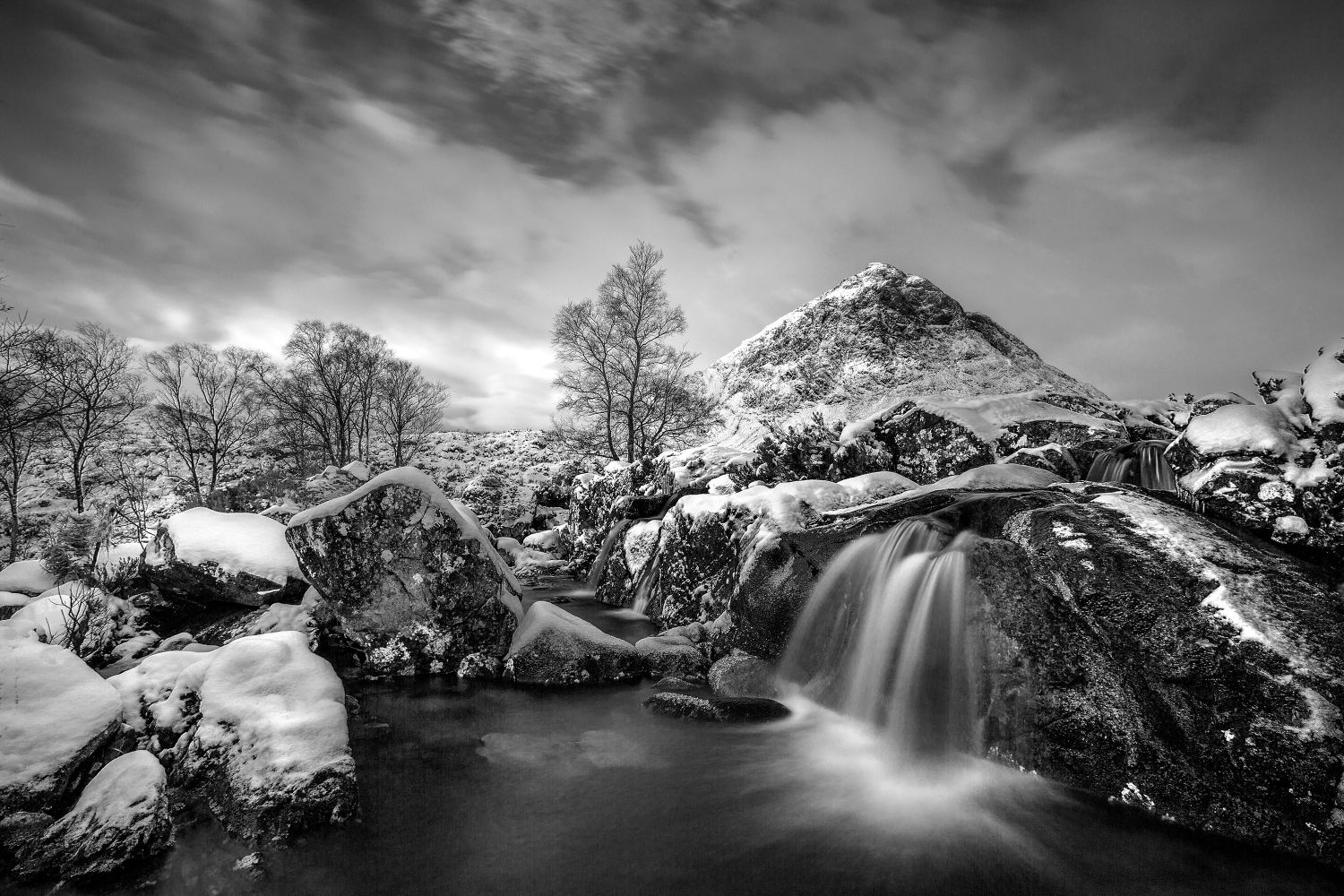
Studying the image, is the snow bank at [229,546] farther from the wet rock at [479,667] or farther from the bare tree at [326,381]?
the bare tree at [326,381]

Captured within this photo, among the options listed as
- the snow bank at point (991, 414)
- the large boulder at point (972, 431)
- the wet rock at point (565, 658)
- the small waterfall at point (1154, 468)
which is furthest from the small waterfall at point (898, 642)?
the snow bank at point (991, 414)

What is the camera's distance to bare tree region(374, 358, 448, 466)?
32344mm

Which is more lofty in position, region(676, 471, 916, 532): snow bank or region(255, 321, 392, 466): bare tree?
region(255, 321, 392, 466): bare tree

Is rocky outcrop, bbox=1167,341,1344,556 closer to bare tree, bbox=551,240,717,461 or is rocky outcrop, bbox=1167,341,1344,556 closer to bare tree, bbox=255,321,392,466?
bare tree, bbox=551,240,717,461

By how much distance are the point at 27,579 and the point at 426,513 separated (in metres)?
6.58

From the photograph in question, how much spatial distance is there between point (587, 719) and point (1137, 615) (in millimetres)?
5308

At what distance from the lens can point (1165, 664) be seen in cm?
394

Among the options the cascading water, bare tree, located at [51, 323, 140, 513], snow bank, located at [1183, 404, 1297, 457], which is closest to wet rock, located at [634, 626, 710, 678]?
snow bank, located at [1183, 404, 1297, 457]

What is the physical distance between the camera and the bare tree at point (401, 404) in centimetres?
3234

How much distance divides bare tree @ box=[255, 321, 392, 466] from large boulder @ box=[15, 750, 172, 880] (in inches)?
1079

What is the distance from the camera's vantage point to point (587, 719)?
5914 mm

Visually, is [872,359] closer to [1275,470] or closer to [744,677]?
[1275,470]

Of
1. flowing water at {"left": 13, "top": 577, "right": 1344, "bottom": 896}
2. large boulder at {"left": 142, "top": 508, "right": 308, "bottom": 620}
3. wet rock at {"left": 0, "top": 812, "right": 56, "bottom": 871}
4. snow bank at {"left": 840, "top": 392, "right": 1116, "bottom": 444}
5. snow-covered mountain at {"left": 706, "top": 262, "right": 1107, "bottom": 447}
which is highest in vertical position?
snow-covered mountain at {"left": 706, "top": 262, "right": 1107, "bottom": 447}

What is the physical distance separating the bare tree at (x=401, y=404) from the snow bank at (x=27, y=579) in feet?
79.9
